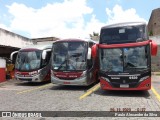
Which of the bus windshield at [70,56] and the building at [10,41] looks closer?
the bus windshield at [70,56]

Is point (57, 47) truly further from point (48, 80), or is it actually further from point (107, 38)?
point (48, 80)

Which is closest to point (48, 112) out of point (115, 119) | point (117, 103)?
point (115, 119)

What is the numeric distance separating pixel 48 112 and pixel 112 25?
20.8ft

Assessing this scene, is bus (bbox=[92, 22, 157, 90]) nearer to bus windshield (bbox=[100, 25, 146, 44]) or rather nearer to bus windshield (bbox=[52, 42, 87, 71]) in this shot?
bus windshield (bbox=[100, 25, 146, 44])

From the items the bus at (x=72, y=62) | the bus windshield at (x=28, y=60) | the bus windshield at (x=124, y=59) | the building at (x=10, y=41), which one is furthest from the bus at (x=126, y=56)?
the building at (x=10, y=41)

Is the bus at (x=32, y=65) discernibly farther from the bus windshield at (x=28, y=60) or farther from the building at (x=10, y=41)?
the building at (x=10, y=41)

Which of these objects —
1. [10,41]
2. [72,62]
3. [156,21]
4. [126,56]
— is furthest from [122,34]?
[156,21]

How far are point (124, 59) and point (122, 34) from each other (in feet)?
4.25

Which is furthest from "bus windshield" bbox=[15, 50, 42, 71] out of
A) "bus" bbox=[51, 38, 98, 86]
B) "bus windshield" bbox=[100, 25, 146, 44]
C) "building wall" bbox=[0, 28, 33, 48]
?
"bus windshield" bbox=[100, 25, 146, 44]

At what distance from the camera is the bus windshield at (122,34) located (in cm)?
1214

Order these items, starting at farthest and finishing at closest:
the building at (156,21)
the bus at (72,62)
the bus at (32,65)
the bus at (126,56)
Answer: the building at (156,21) → the bus at (32,65) → the bus at (72,62) → the bus at (126,56)

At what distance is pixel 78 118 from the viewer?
297 inches

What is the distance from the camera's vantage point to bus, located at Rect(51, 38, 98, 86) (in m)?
14.2

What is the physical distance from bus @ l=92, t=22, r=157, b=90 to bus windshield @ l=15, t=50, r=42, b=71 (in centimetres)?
626
